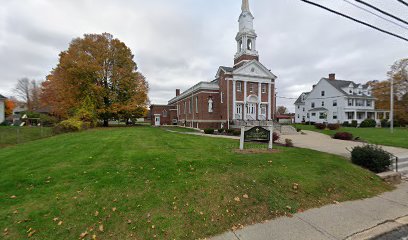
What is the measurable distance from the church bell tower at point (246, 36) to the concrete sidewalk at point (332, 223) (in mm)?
30021

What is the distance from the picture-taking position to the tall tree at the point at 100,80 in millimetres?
26312

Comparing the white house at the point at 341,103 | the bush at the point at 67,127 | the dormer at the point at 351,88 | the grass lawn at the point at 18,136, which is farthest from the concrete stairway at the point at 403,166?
the dormer at the point at 351,88

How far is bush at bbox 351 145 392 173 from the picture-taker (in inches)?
311

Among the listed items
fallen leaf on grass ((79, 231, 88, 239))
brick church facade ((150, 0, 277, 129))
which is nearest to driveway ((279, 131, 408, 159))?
fallen leaf on grass ((79, 231, 88, 239))

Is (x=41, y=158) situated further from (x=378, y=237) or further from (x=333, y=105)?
(x=333, y=105)

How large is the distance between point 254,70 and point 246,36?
6.65 m

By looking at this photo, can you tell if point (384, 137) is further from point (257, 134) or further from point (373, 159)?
point (257, 134)

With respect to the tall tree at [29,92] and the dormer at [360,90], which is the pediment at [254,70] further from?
the tall tree at [29,92]

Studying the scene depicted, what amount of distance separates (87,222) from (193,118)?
30.1m

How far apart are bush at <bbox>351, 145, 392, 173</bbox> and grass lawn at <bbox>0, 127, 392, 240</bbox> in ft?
3.57

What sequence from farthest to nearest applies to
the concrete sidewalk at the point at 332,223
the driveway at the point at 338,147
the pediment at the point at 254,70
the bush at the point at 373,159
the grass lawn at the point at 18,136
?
1. the pediment at the point at 254,70
2. the grass lawn at the point at 18,136
3. the driveway at the point at 338,147
4. the bush at the point at 373,159
5. the concrete sidewalk at the point at 332,223

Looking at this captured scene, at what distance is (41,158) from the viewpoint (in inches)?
321

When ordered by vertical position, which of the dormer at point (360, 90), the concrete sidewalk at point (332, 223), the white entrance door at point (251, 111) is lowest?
the concrete sidewalk at point (332, 223)

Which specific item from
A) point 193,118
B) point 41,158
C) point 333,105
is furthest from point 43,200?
point 333,105
